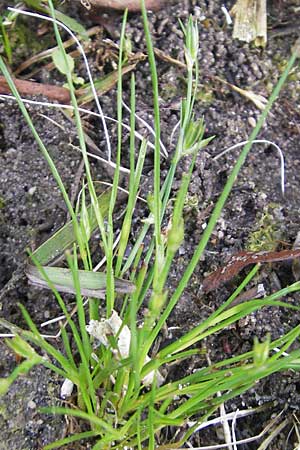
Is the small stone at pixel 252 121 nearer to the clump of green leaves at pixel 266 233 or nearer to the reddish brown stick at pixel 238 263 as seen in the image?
the clump of green leaves at pixel 266 233

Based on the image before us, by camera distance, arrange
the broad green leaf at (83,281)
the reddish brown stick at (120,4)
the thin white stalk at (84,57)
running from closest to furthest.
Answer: the broad green leaf at (83,281) < the thin white stalk at (84,57) < the reddish brown stick at (120,4)

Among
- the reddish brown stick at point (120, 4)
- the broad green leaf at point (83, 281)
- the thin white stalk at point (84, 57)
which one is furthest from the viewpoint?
the reddish brown stick at point (120, 4)

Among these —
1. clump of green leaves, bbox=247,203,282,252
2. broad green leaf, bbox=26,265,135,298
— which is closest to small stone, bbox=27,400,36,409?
broad green leaf, bbox=26,265,135,298

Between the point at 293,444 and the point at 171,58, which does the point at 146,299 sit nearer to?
the point at 293,444

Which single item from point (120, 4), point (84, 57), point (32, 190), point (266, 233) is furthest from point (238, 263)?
point (120, 4)

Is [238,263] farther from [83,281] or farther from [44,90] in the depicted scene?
[44,90]

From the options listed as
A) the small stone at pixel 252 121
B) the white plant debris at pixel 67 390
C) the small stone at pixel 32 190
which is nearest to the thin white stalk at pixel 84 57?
the small stone at pixel 32 190

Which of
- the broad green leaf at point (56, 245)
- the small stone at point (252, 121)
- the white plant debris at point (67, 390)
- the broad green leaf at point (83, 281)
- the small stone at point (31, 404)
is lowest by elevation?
the small stone at point (31, 404)

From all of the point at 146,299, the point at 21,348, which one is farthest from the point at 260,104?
the point at 21,348

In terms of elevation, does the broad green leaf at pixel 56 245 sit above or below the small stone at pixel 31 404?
above

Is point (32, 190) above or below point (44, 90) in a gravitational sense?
below
